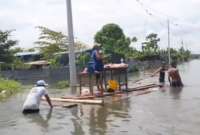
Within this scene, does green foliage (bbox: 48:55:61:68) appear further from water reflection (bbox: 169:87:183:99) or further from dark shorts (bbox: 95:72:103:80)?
dark shorts (bbox: 95:72:103:80)

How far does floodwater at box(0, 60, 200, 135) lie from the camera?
10000 millimetres

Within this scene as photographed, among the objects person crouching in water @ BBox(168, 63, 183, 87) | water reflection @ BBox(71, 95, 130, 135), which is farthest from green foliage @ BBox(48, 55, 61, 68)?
water reflection @ BBox(71, 95, 130, 135)

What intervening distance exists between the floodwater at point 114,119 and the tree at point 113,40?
139ft

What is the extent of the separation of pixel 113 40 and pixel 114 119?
53.7 metres

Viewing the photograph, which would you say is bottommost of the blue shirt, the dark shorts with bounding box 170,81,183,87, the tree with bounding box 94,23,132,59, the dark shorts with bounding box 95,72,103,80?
the dark shorts with bounding box 170,81,183,87

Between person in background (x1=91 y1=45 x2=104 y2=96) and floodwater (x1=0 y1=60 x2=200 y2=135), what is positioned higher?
person in background (x1=91 y1=45 x2=104 y2=96)

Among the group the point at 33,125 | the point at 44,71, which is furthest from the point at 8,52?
the point at 33,125

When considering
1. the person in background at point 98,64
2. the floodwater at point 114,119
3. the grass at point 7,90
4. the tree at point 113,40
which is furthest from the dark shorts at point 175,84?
the tree at point 113,40

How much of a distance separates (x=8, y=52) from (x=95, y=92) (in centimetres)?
3277

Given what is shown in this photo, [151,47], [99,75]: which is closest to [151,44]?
[151,47]

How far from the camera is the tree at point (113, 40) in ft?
194

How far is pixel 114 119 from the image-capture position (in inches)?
446

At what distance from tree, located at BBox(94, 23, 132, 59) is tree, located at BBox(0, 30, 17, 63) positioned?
12.8 metres

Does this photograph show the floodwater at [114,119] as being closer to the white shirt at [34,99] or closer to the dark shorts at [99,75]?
the white shirt at [34,99]
